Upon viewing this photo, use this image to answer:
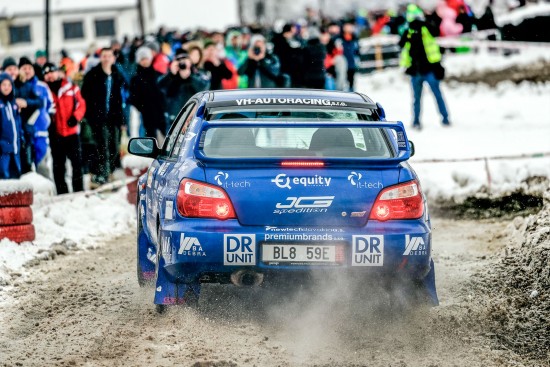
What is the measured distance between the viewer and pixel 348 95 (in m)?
8.36

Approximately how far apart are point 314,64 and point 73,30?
207ft

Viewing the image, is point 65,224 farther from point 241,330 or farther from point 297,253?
point 297,253

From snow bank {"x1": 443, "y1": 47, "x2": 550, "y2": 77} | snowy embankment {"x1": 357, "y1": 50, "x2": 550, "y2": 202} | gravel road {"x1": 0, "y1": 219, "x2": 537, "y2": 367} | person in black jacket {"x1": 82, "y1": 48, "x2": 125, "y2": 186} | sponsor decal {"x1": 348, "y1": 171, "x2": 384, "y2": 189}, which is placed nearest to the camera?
gravel road {"x1": 0, "y1": 219, "x2": 537, "y2": 367}

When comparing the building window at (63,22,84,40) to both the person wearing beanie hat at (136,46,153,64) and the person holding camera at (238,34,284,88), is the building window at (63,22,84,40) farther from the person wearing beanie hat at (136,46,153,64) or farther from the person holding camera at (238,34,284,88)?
the person wearing beanie hat at (136,46,153,64)

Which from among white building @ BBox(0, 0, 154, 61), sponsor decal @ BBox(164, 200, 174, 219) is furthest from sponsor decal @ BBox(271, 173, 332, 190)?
white building @ BBox(0, 0, 154, 61)

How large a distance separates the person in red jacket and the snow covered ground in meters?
0.67

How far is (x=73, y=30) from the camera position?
82.7m

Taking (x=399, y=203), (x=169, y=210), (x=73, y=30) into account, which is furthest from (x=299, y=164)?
(x=73, y=30)

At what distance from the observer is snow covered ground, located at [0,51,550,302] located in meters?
12.7

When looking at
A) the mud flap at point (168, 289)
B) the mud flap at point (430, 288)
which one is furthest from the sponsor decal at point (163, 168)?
the mud flap at point (430, 288)

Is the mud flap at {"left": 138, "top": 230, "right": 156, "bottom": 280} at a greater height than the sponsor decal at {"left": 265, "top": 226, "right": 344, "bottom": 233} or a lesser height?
lesser

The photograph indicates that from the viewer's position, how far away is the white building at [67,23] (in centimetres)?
7925

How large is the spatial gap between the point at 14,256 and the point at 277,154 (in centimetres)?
441

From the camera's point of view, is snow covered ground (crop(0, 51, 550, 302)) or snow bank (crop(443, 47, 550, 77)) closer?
snow covered ground (crop(0, 51, 550, 302))
